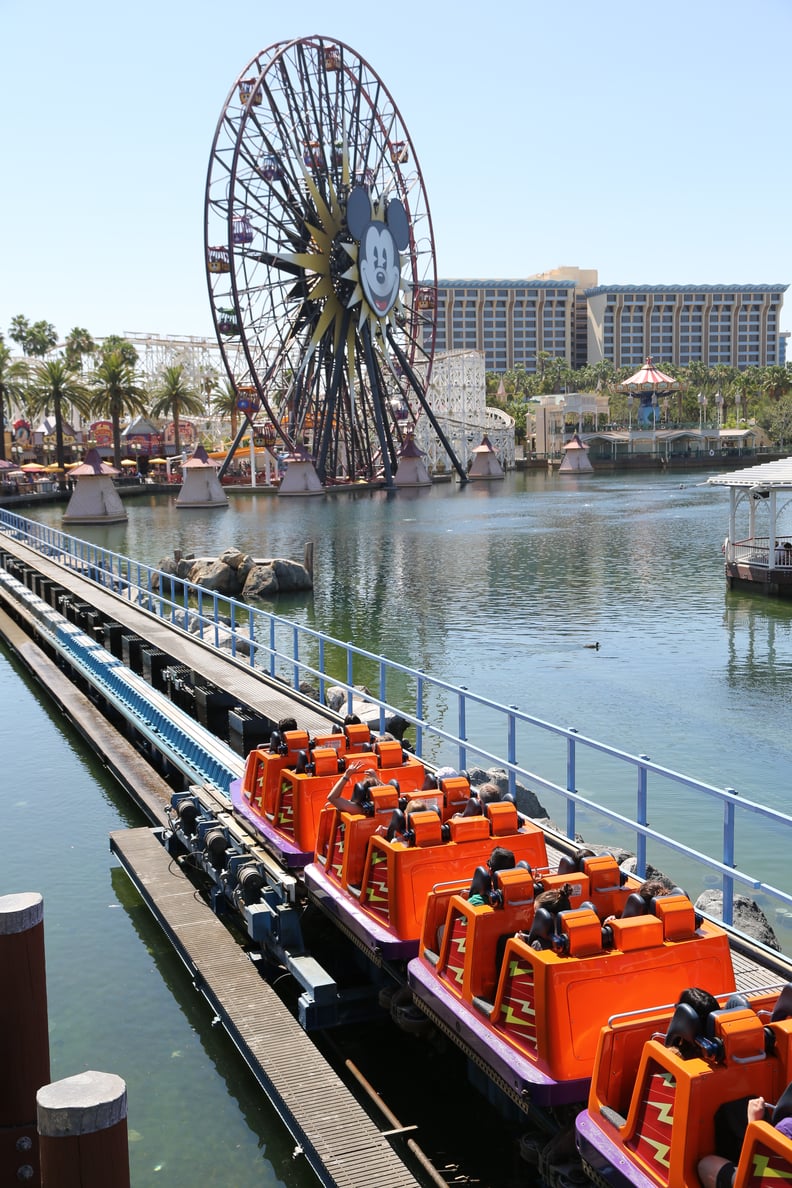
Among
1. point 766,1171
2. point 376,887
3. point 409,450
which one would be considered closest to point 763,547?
point 376,887

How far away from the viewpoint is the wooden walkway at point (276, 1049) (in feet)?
24.4

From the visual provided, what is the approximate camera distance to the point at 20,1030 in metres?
6.58

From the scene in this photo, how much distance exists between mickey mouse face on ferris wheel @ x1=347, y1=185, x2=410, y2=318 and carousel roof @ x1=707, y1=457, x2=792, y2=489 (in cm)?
5011

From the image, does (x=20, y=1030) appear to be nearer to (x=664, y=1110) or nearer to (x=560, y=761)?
(x=664, y=1110)

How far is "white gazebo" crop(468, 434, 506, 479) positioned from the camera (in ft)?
381

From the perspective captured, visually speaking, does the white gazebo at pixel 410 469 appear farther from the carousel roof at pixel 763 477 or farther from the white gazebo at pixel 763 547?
the carousel roof at pixel 763 477

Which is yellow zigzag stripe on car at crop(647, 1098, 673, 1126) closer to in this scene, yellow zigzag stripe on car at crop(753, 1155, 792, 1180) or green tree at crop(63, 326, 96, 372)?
yellow zigzag stripe on car at crop(753, 1155, 792, 1180)

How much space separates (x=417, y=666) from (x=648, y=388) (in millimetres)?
142093

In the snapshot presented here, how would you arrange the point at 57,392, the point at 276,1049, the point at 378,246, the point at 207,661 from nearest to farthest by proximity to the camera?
1. the point at 276,1049
2. the point at 207,661
3. the point at 378,246
4. the point at 57,392

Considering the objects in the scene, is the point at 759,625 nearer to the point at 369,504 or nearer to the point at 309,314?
the point at 369,504

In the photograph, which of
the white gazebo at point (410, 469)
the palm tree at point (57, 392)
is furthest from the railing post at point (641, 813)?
the white gazebo at point (410, 469)

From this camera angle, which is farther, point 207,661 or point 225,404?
point 225,404

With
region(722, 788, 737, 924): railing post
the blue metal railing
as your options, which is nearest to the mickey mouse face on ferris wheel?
the blue metal railing

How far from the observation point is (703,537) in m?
54.9
